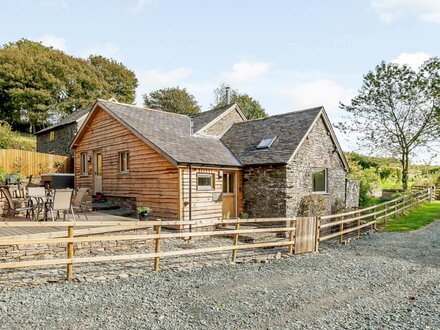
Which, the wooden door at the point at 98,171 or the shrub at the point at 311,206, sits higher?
the wooden door at the point at 98,171

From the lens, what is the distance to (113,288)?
20.9 feet

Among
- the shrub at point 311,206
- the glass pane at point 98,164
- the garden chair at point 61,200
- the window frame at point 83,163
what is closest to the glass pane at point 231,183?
the shrub at point 311,206

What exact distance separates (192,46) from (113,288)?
32.0 feet

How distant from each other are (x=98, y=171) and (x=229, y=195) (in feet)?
25.2

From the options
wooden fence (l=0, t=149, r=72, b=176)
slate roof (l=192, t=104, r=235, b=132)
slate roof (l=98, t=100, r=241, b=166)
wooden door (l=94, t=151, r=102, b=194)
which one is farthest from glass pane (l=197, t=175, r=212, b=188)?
wooden fence (l=0, t=149, r=72, b=176)

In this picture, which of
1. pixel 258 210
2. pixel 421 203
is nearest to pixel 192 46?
pixel 258 210

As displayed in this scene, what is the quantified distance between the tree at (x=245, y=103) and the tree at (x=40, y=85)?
16.8 meters

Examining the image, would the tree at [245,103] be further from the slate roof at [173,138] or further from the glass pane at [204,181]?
the glass pane at [204,181]

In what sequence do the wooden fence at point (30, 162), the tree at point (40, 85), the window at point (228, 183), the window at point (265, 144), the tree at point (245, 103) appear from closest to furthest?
1. the window at point (228, 183)
2. the window at point (265, 144)
3. the wooden fence at point (30, 162)
4. the tree at point (40, 85)
5. the tree at point (245, 103)

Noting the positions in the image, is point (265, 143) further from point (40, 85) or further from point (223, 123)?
point (40, 85)

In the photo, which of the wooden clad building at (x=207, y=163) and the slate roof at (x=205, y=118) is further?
the slate roof at (x=205, y=118)

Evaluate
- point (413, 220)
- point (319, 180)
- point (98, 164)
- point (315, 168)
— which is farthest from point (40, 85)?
point (413, 220)

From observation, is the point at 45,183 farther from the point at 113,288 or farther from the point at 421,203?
the point at 421,203

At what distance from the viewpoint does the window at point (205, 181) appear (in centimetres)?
1383
